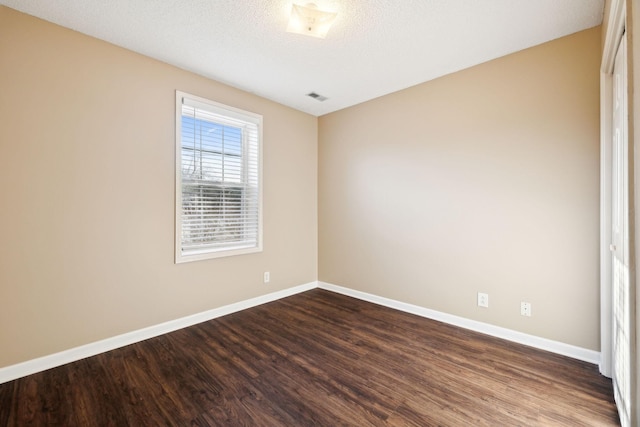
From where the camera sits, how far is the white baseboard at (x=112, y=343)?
199 cm

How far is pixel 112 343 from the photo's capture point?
2385 mm

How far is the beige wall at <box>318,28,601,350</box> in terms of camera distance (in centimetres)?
221

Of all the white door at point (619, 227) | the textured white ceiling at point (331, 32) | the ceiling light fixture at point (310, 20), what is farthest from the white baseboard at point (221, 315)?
the ceiling light fixture at point (310, 20)

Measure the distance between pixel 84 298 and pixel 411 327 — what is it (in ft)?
9.65

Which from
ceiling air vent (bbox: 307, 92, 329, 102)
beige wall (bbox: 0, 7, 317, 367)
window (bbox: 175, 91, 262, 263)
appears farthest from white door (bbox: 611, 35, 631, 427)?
beige wall (bbox: 0, 7, 317, 367)

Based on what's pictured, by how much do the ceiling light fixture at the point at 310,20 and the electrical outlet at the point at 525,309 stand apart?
282 centimetres

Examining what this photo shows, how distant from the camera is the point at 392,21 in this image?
2088 mm

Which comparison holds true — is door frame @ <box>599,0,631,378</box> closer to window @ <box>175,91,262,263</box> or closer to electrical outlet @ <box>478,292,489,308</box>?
electrical outlet @ <box>478,292,489,308</box>

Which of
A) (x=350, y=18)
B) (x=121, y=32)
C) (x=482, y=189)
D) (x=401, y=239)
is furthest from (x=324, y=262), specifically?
(x=121, y=32)

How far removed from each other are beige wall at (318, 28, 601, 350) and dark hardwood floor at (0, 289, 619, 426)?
0.53 meters

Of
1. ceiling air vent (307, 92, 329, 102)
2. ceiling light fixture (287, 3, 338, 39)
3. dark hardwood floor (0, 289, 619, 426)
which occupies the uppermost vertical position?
ceiling air vent (307, 92, 329, 102)

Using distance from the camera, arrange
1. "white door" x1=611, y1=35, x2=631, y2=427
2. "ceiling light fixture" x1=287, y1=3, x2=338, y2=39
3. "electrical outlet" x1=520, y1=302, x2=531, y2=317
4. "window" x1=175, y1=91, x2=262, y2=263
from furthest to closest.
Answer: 1. "window" x1=175, y1=91, x2=262, y2=263
2. "electrical outlet" x1=520, y1=302, x2=531, y2=317
3. "ceiling light fixture" x1=287, y1=3, x2=338, y2=39
4. "white door" x1=611, y1=35, x2=631, y2=427

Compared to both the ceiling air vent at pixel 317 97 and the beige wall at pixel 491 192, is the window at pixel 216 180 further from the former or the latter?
the beige wall at pixel 491 192

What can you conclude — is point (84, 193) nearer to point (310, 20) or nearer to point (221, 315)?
point (221, 315)
